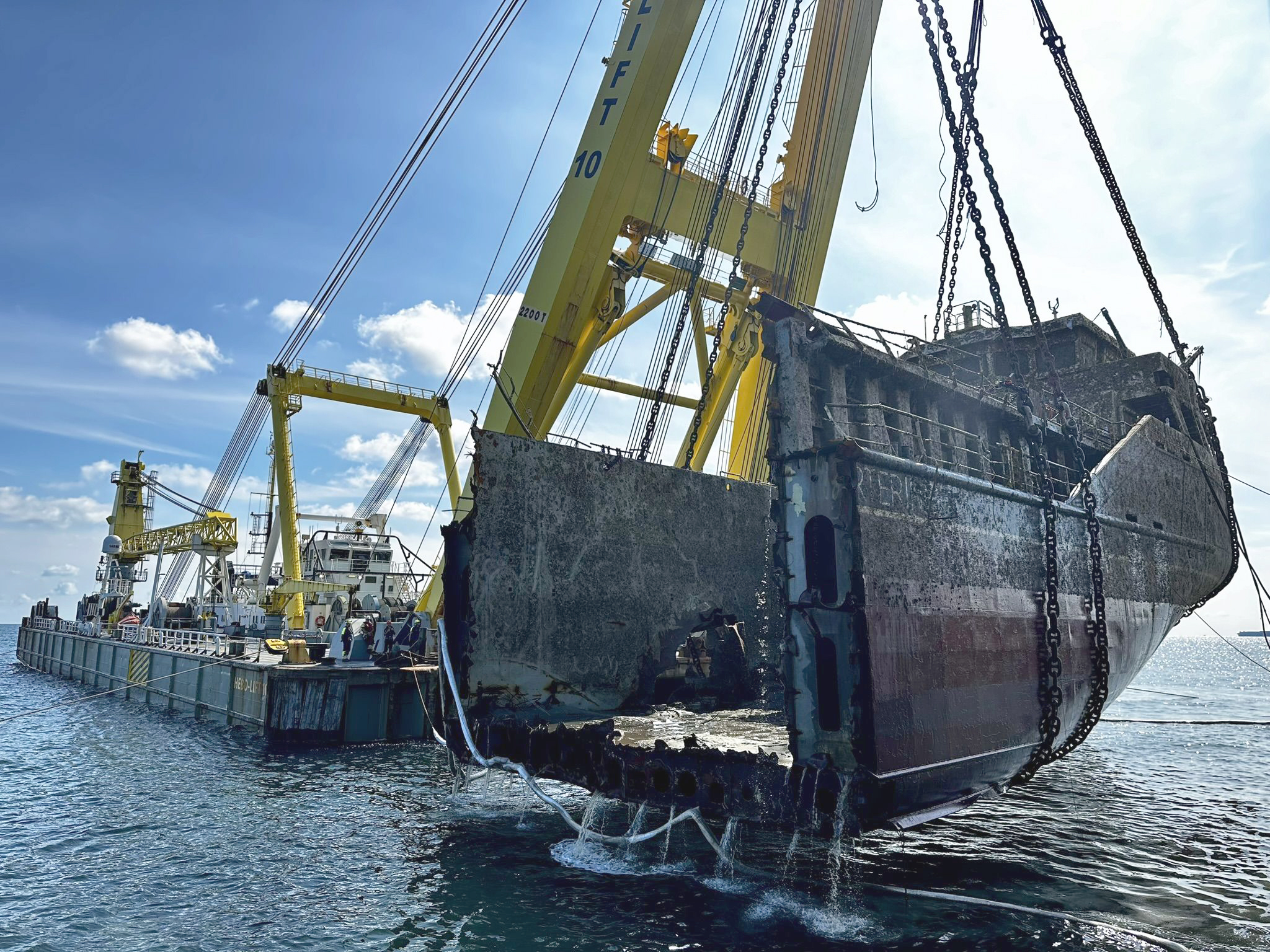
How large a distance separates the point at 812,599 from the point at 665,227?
41.7 ft

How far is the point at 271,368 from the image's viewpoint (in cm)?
2597

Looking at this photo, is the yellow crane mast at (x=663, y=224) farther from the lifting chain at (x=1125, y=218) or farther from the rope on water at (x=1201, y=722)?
the rope on water at (x=1201, y=722)

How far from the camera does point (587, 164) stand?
15.7m

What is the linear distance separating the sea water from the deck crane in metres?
6.84

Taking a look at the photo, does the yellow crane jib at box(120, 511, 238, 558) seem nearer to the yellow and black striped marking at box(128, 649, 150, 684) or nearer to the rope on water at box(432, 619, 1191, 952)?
the yellow and black striped marking at box(128, 649, 150, 684)

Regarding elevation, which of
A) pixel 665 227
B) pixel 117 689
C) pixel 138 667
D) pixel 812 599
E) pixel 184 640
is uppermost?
pixel 665 227

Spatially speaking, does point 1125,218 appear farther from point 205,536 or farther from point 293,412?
point 205,536

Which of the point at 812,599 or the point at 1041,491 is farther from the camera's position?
the point at 1041,491

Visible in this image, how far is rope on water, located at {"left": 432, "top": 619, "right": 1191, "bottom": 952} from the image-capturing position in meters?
6.59

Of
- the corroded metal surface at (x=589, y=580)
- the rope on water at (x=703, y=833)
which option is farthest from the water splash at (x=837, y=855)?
the corroded metal surface at (x=589, y=580)

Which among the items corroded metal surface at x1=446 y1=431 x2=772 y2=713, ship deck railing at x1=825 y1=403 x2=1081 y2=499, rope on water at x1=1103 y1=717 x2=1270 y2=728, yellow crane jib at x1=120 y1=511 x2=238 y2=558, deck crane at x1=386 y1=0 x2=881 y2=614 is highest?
deck crane at x1=386 y1=0 x2=881 y2=614

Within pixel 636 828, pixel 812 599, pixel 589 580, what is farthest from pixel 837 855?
pixel 589 580

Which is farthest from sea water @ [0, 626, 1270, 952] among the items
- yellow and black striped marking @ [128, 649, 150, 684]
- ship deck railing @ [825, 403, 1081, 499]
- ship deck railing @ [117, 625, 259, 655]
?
yellow and black striped marking @ [128, 649, 150, 684]

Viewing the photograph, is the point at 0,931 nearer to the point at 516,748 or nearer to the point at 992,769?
the point at 516,748
